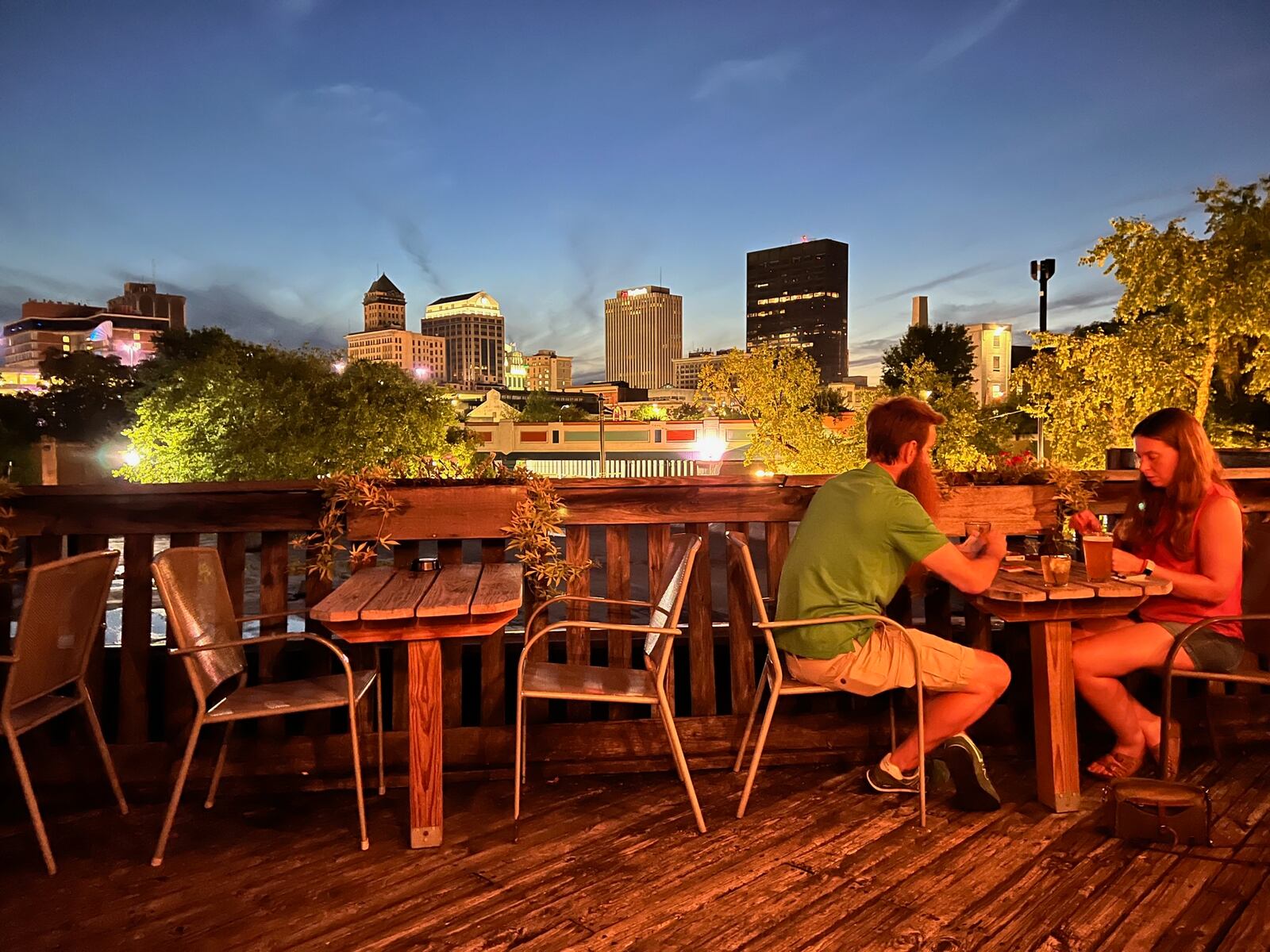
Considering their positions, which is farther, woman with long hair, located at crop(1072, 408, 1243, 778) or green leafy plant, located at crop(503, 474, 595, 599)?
green leafy plant, located at crop(503, 474, 595, 599)

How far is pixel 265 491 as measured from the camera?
345 centimetres

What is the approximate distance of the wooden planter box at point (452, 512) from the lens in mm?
3414

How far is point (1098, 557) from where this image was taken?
3.02m

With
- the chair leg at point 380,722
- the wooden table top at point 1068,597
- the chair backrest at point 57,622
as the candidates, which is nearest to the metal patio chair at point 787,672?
the wooden table top at point 1068,597

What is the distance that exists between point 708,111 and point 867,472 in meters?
32.2

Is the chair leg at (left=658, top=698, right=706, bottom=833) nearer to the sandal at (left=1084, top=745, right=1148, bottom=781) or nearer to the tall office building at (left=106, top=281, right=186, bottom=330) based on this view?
the sandal at (left=1084, top=745, right=1148, bottom=781)

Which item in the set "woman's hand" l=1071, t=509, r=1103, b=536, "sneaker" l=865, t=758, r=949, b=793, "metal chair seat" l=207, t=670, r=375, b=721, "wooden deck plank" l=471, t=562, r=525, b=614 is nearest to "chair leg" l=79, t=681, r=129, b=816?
"metal chair seat" l=207, t=670, r=375, b=721

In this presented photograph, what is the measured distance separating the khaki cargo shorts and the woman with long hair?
0.55 m

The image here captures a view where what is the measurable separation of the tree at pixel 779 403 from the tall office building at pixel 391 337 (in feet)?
505

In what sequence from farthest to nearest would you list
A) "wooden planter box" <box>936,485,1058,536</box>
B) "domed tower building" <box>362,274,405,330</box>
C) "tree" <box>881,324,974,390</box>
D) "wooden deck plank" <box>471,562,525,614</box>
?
"domed tower building" <box>362,274,405,330</box>, "tree" <box>881,324,974,390</box>, "wooden planter box" <box>936,485,1058,536</box>, "wooden deck plank" <box>471,562,525,614</box>

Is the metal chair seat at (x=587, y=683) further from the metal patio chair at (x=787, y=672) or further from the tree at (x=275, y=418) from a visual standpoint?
the tree at (x=275, y=418)

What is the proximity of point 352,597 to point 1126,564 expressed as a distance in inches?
113

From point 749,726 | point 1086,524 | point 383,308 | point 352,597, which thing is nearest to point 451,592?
point 352,597

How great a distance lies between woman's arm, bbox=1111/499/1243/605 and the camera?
305cm
